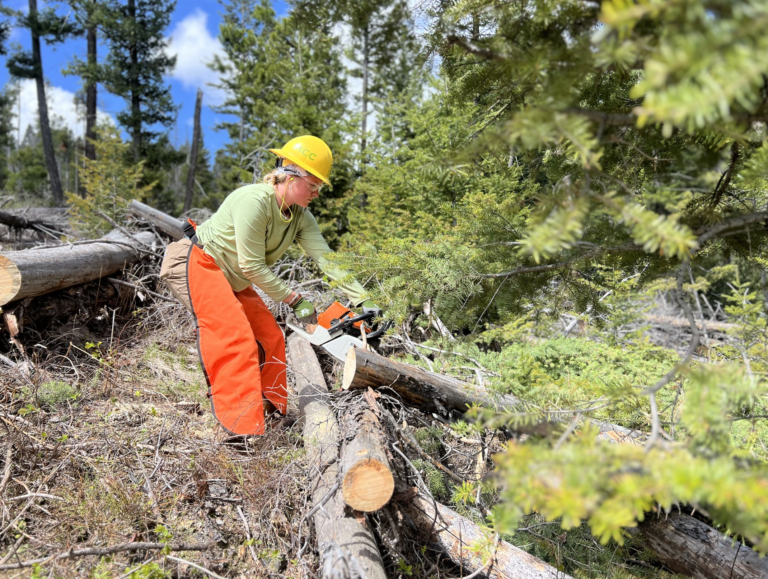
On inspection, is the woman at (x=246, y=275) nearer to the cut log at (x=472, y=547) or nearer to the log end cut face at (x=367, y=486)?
the log end cut face at (x=367, y=486)

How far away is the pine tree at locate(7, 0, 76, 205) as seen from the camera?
14578 mm

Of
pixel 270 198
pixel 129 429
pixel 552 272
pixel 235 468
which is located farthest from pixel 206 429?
pixel 552 272

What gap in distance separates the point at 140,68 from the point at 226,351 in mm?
16476

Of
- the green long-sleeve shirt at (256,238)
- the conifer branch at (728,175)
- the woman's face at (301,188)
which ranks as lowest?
the green long-sleeve shirt at (256,238)

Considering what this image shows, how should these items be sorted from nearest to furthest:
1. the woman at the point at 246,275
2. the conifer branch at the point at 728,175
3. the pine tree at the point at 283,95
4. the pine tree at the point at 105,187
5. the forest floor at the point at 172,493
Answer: the conifer branch at the point at 728,175, the forest floor at the point at 172,493, the woman at the point at 246,275, the pine tree at the point at 105,187, the pine tree at the point at 283,95

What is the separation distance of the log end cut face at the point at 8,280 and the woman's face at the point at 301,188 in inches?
102

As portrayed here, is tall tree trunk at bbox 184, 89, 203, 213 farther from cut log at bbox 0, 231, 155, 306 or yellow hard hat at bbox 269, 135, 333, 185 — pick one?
yellow hard hat at bbox 269, 135, 333, 185

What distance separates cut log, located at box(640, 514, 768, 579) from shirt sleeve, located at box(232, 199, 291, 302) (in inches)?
114

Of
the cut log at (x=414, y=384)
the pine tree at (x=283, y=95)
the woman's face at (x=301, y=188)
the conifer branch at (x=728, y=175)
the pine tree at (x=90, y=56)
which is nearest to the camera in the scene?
the conifer branch at (x=728, y=175)

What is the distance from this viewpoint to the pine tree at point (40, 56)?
1458 centimetres

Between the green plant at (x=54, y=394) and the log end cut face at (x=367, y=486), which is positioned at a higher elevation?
the log end cut face at (x=367, y=486)

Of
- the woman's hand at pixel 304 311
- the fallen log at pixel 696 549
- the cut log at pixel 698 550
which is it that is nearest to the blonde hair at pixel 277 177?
the woman's hand at pixel 304 311

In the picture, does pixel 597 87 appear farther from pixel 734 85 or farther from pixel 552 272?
pixel 734 85

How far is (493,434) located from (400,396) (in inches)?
29.7
